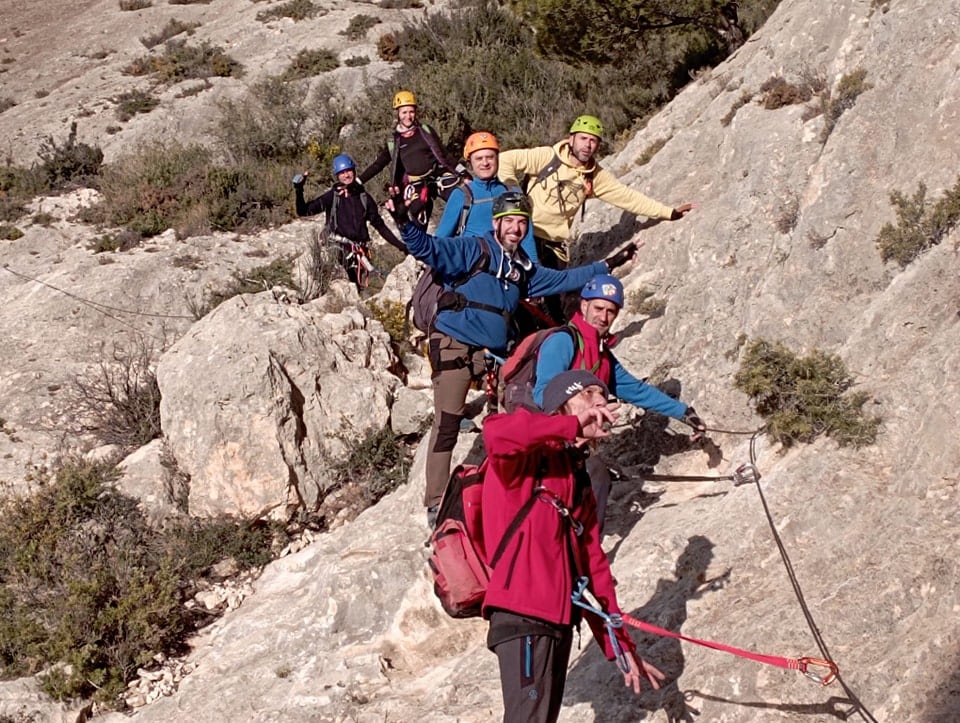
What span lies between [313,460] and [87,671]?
9.43 feet

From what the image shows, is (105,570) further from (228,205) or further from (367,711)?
(228,205)

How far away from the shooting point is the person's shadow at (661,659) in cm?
429

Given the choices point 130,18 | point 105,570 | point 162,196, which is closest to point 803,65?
point 105,570

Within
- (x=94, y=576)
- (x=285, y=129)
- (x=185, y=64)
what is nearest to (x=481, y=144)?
(x=94, y=576)

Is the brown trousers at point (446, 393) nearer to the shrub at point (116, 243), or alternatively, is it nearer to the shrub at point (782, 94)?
the shrub at point (782, 94)

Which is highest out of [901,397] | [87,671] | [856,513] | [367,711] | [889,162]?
[889,162]

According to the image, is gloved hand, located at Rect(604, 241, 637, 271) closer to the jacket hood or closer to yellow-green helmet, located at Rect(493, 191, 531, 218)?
the jacket hood

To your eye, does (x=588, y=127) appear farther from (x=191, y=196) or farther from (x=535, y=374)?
(x=191, y=196)

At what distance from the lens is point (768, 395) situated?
550 centimetres

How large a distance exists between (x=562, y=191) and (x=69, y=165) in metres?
15.1

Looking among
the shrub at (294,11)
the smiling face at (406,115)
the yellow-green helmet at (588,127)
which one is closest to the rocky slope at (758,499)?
the yellow-green helmet at (588,127)

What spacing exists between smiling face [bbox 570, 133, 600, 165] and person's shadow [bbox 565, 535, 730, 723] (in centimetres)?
361

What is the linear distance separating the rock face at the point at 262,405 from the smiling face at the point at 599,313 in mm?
4565

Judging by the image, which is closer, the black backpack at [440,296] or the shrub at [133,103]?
the black backpack at [440,296]
